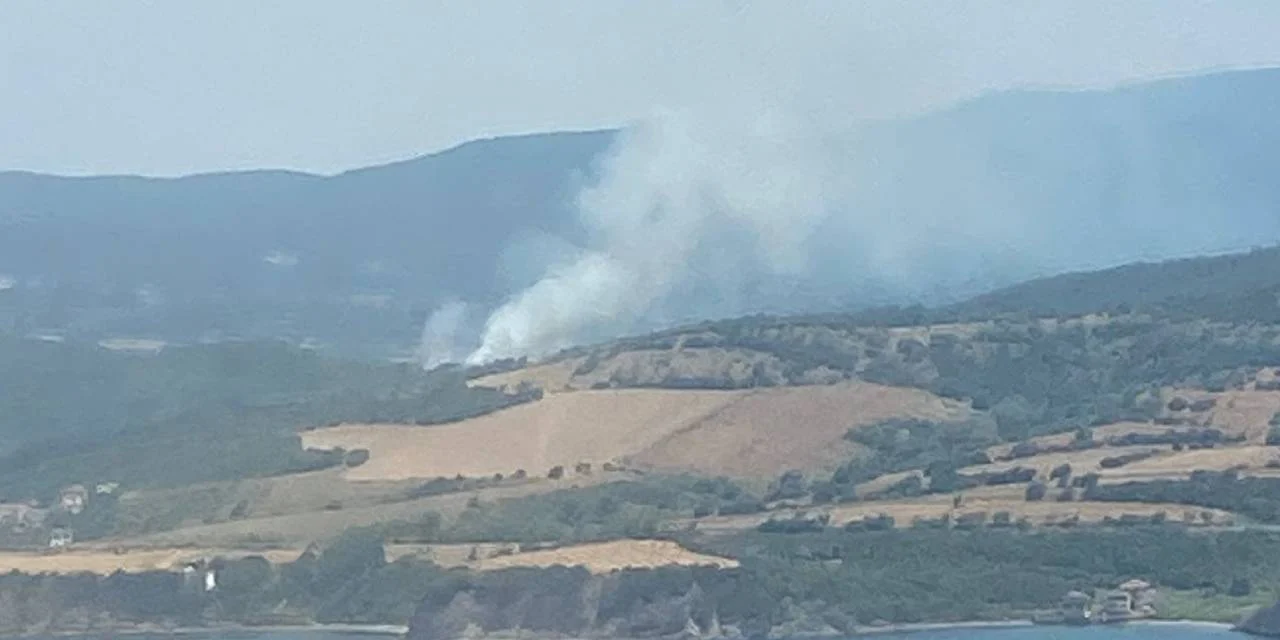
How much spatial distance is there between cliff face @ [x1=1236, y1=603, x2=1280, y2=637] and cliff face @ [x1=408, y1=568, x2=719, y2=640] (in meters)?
12.1

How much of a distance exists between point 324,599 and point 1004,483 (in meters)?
18.1

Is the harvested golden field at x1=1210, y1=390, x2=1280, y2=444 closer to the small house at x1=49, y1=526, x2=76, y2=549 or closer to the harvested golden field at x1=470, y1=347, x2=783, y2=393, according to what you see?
the harvested golden field at x1=470, y1=347, x2=783, y2=393

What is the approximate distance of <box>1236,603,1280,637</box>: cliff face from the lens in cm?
7644

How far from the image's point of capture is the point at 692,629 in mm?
80750

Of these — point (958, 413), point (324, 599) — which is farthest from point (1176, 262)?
point (324, 599)

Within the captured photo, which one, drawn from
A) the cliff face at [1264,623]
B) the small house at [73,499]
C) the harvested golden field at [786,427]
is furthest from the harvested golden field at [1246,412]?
the small house at [73,499]

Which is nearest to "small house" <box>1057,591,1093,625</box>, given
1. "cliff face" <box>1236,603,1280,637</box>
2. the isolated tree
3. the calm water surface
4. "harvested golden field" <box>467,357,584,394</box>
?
the calm water surface

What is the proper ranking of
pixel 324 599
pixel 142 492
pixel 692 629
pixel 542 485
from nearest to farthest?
pixel 692 629 → pixel 324 599 → pixel 542 485 → pixel 142 492

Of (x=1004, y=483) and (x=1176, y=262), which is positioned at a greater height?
(x=1176, y=262)

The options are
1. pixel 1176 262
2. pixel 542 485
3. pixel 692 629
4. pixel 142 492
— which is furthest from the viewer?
pixel 1176 262

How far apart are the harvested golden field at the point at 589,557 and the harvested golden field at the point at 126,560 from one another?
472 centimetres

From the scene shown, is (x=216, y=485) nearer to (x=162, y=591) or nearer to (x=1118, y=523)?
(x=162, y=591)

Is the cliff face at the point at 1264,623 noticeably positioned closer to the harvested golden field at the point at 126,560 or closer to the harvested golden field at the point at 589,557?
the harvested golden field at the point at 589,557

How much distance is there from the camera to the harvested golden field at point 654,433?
332 ft
